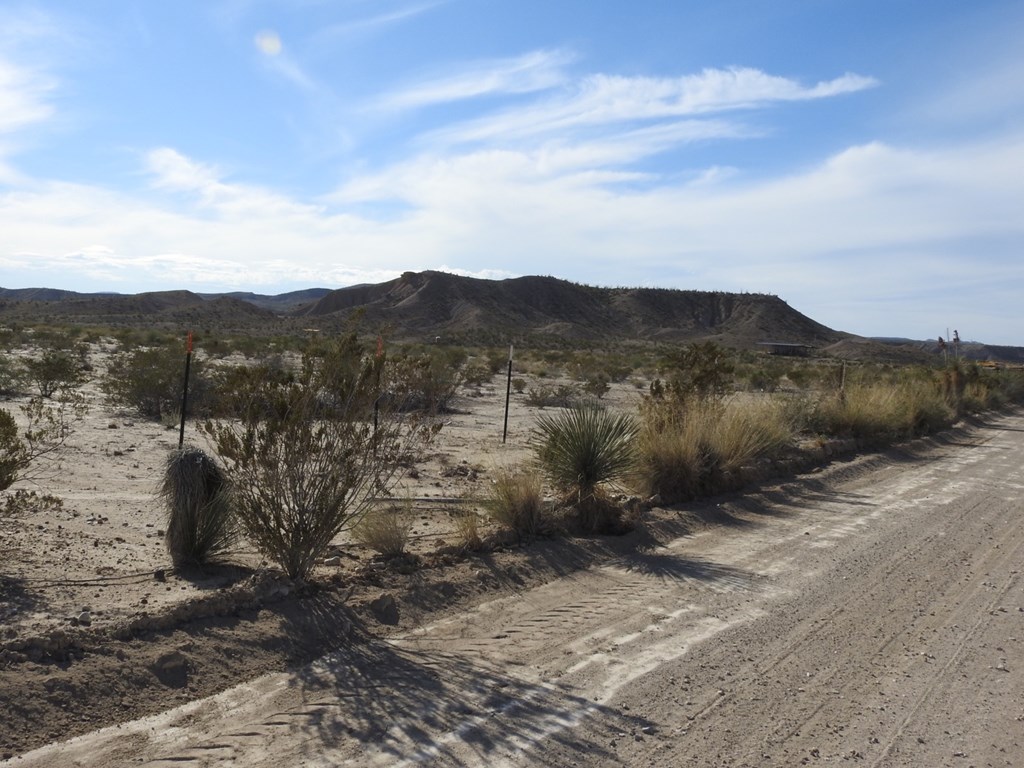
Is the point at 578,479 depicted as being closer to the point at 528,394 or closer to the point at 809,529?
the point at 809,529

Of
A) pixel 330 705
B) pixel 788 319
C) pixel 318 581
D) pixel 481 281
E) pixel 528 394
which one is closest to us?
pixel 330 705

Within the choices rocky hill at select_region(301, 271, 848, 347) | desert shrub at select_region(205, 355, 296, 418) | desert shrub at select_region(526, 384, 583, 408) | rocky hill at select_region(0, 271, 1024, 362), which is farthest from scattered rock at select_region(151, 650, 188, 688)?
rocky hill at select_region(301, 271, 848, 347)

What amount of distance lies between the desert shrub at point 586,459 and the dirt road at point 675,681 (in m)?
1.00

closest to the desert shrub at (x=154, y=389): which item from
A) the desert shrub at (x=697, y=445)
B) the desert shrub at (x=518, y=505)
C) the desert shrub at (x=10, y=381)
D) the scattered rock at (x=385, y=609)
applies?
the desert shrub at (x=10, y=381)

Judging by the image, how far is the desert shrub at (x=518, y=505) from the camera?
383 inches

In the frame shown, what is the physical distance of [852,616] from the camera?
7.72 m

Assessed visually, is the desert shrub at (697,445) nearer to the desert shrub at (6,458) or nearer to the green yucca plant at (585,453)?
the green yucca plant at (585,453)

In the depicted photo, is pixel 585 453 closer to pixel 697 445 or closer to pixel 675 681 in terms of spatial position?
pixel 697 445

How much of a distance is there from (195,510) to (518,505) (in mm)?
3417

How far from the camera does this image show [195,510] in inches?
307

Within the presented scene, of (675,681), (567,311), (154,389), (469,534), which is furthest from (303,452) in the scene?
(567,311)

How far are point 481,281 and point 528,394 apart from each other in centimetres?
9006

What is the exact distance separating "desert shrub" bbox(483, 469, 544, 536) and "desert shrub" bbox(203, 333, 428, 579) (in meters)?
2.24

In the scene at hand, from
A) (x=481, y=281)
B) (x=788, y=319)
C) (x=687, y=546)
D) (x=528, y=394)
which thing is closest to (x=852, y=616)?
(x=687, y=546)
